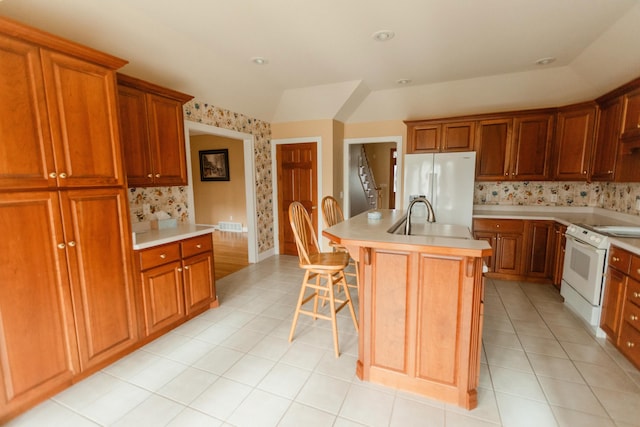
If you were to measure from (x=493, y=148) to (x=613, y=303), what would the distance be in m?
2.26

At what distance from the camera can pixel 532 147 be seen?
3703 millimetres

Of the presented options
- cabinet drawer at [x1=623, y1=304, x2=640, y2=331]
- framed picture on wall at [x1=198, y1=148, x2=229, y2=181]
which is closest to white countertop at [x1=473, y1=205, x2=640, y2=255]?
cabinet drawer at [x1=623, y1=304, x2=640, y2=331]

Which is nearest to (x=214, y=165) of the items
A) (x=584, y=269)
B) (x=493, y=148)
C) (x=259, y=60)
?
(x=259, y=60)

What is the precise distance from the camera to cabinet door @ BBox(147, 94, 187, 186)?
2.65m

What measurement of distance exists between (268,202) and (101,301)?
315 centimetres

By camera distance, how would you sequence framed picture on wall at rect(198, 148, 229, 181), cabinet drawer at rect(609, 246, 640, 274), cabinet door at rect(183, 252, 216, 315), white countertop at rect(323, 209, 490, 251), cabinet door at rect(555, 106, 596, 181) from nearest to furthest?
1. white countertop at rect(323, 209, 490, 251)
2. cabinet drawer at rect(609, 246, 640, 274)
3. cabinet door at rect(183, 252, 216, 315)
4. cabinet door at rect(555, 106, 596, 181)
5. framed picture on wall at rect(198, 148, 229, 181)

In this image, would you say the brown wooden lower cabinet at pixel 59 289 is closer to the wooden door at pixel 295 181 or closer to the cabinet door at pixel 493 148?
the wooden door at pixel 295 181

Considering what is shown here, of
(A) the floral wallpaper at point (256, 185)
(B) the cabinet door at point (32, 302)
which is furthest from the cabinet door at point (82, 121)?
(A) the floral wallpaper at point (256, 185)

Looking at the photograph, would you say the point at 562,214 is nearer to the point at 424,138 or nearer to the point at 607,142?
the point at 607,142


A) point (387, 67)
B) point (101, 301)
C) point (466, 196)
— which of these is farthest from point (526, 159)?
point (101, 301)

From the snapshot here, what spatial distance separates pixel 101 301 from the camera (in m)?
2.02

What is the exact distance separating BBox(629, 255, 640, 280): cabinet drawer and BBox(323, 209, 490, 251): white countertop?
1.17 m

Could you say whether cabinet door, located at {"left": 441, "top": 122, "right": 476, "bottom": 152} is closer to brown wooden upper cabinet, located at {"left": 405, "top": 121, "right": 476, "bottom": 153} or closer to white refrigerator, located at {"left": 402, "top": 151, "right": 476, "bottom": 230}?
brown wooden upper cabinet, located at {"left": 405, "top": 121, "right": 476, "bottom": 153}

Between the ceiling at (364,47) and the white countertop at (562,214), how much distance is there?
142 centimetres
